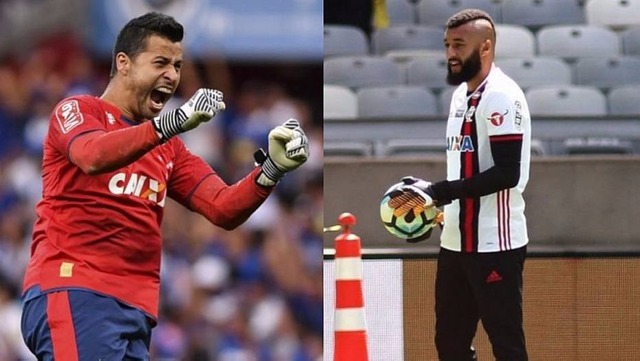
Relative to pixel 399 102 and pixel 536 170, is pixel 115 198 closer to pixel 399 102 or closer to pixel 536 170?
pixel 536 170

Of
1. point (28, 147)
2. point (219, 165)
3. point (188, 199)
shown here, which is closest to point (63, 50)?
point (28, 147)

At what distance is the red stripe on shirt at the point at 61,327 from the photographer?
3.04 metres

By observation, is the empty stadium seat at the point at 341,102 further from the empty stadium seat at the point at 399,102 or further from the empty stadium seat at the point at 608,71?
the empty stadium seat at the point at 608,71

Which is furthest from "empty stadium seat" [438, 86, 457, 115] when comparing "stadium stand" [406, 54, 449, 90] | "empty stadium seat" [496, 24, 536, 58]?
"empty stadium seat" [496, 24, 536, 58]

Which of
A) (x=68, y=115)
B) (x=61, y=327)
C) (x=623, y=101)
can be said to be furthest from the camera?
(x=623, y=101)

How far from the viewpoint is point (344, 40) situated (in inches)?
332

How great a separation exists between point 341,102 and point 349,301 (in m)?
2.86

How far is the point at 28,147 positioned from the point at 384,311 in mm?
4793

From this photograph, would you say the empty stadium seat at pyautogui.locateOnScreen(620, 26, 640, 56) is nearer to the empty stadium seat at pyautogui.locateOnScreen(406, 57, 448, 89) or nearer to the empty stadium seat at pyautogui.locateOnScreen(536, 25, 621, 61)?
the empty stadium seat at pyautogui.locateOnScreen(536, 25, 621, 61)

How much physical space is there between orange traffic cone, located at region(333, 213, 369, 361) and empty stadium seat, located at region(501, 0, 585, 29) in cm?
450

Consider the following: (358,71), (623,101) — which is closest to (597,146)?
(623,101)

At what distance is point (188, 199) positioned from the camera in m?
3.48

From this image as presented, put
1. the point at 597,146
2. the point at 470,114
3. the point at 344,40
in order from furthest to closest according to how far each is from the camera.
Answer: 1. the point at 344,40
2. the point at 597,146
3. the point at 470,114

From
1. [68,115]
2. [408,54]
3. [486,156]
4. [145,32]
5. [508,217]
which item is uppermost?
[408,54]
